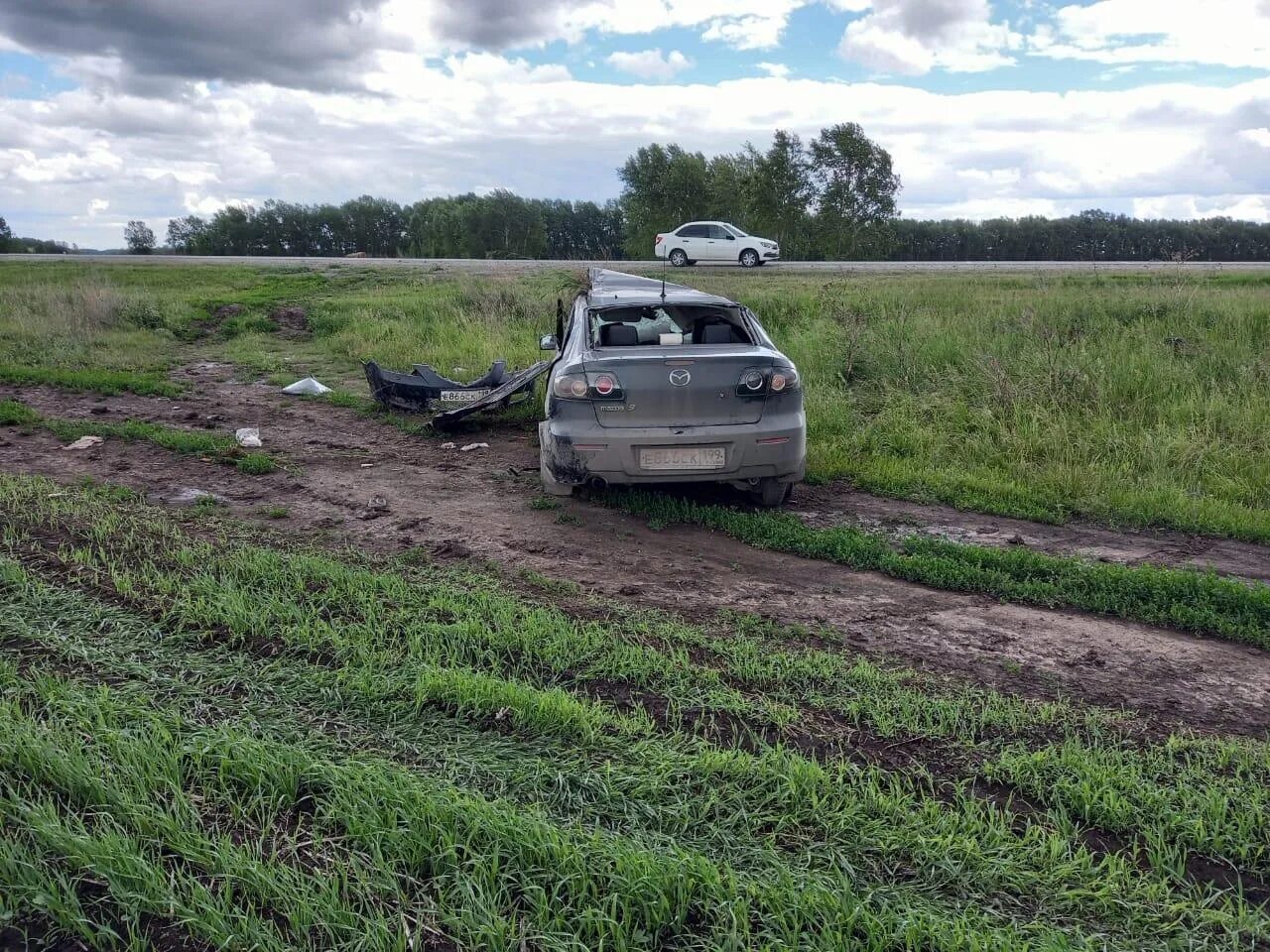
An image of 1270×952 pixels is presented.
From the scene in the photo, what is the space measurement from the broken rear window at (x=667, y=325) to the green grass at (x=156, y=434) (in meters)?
3.14

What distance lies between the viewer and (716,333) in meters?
6.93

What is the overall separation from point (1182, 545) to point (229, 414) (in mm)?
9440

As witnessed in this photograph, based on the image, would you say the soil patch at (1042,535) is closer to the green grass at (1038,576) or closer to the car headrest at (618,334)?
the green grass at (1038,576)

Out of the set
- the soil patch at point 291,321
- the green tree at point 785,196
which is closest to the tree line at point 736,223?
the green tree at point 785,196

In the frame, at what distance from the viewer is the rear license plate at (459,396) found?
10.1 meters

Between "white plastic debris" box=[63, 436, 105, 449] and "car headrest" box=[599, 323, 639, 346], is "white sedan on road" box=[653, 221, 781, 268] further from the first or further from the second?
"car headrest" box=[599, 323, 639, 346]

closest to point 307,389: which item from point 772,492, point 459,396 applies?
point 459,396

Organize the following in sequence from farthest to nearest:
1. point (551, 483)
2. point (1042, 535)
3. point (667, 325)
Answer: point (667, 325) < point (551, 483) < point (1042, 535)

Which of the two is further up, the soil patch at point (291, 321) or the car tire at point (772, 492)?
the soil patch at point (291, 321)

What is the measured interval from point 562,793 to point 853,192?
144 feet

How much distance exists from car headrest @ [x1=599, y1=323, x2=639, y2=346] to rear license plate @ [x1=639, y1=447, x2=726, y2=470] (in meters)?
1.13

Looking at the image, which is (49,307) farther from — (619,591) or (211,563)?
(619,591)

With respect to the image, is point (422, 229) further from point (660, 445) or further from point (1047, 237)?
point (660, 445)

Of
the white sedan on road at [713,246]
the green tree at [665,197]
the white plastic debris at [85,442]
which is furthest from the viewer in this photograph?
the green tree at [665,197]
